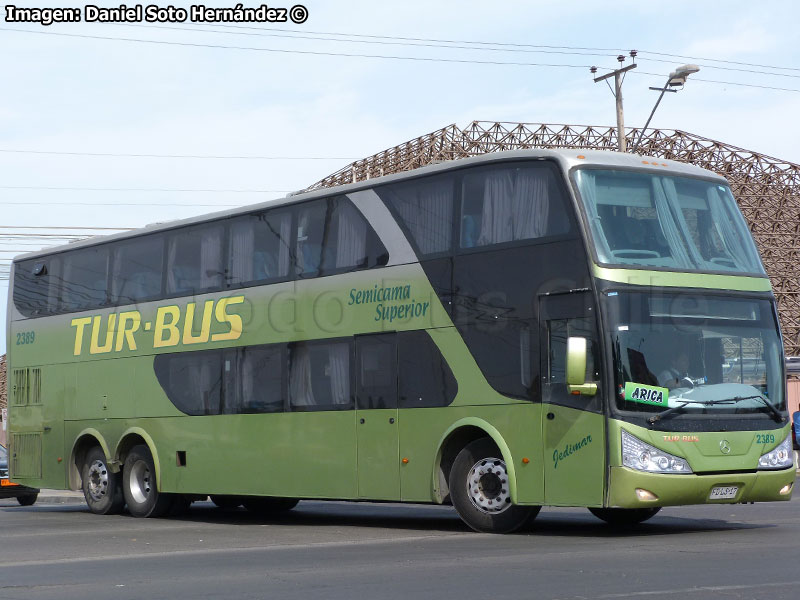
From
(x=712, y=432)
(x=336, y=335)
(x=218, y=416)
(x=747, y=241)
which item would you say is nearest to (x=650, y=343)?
(x=712, y=432)

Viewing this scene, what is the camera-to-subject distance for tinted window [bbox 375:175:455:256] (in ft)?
50.3

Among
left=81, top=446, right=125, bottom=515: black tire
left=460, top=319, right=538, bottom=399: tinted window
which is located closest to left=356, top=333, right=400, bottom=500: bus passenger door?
left=460, top=319, right=538, bottom=399: tinted window

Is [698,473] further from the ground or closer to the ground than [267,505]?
further from the ground

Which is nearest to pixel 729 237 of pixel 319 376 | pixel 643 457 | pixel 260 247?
pixel 643 457

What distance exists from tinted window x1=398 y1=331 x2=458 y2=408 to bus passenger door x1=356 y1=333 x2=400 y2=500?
17 centimetres

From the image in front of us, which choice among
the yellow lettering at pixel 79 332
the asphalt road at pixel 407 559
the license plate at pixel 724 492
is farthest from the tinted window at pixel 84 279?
the license plate at pixel 724 492

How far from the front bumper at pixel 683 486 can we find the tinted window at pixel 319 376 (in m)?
4.26

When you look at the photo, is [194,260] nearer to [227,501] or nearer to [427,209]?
[227,501]

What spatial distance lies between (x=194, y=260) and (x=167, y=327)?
3.76 feet

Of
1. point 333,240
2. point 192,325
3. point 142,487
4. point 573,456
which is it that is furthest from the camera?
point 142,487

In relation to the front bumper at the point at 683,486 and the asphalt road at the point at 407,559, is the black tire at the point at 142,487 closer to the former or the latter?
the asphalt road at the point at 407,559

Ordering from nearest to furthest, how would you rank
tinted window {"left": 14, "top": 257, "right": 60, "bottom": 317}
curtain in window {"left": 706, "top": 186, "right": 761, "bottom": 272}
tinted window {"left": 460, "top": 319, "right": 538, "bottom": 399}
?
tinted window {"left": 460, "top": 319, "right": 538, "bottom": 399}, curtain in window {"left": 706, "top": 186, "right": 761, "bottom": 272}, tinted window {"left": 14, "top": 257, "right": 60, "bottom": 317}

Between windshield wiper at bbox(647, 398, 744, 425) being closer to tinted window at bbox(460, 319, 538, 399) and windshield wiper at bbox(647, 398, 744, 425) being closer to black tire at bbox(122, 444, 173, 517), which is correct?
tinted window at bbox(460, 319, 538, 399)

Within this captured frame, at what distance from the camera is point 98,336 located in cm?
2106
